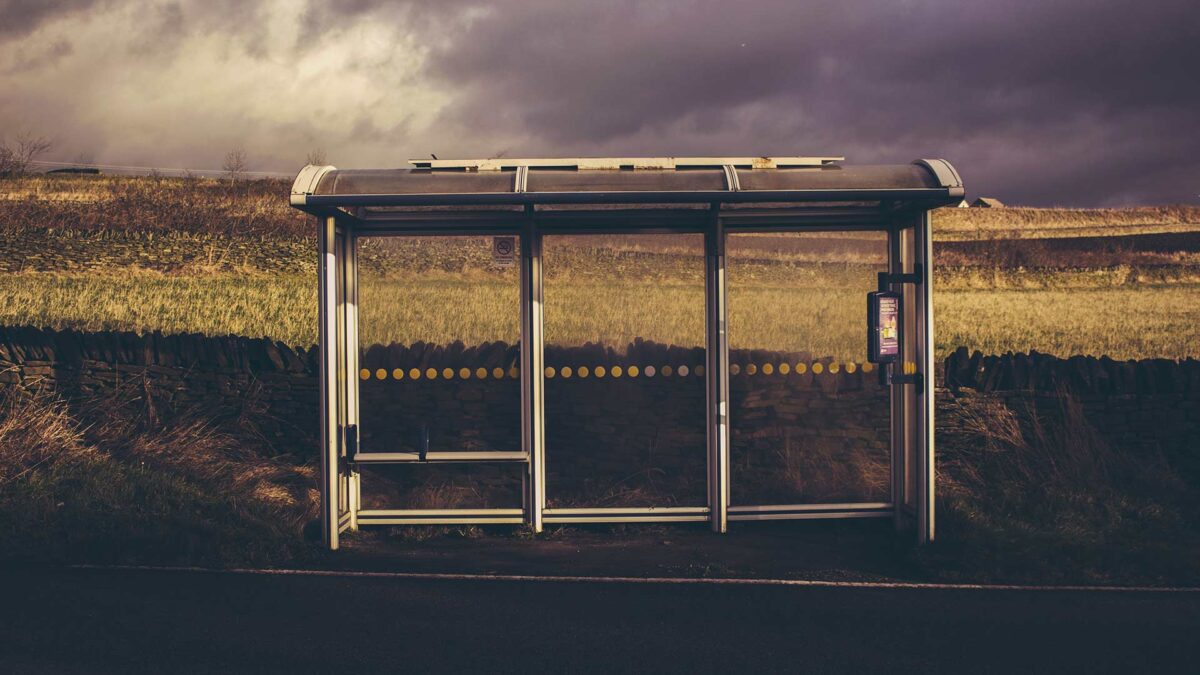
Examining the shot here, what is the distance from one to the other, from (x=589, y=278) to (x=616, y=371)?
72 cm

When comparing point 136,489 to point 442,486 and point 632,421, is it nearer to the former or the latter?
point 442,486

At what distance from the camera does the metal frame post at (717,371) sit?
7.52 metres

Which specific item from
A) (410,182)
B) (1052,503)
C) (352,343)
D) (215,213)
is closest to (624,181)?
(410,182)

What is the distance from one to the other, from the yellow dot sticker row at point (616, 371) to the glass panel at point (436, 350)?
10 mm

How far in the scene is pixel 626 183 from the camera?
273 inches

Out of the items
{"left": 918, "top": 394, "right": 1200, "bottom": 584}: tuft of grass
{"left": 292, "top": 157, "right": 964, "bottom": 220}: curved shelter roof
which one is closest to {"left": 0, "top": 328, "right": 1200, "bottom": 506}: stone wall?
{"left": 918, "top": 394, "right": 1200, "bottom": 584}: tuft of grass

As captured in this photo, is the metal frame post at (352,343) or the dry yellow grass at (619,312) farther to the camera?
the dry yellow grass at (619,312)

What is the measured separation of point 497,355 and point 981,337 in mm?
11015

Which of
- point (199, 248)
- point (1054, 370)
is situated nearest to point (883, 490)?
point (1054, 370)

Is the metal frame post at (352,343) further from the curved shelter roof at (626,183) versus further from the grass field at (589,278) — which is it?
the curved shelter roof at (626,183)

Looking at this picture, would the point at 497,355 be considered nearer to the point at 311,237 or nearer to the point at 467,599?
the point at 467,599

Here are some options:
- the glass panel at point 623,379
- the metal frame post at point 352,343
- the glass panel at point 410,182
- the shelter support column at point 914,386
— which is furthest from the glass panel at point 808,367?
the metal frame post at point 352,343

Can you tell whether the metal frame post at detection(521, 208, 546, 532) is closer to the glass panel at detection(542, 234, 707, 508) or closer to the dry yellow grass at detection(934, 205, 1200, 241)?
the glass panel at detection(542, 234, 707, 508)

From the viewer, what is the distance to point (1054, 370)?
861cm
